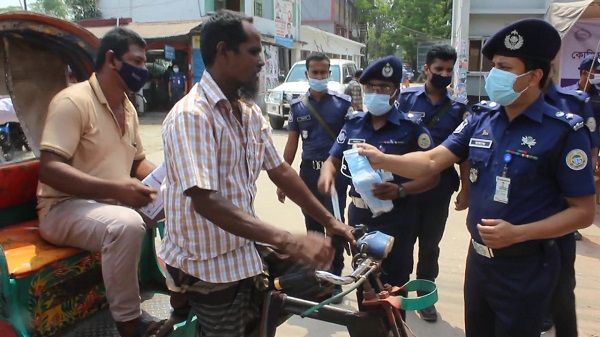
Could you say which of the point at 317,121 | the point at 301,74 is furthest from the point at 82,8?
the point at 317,121

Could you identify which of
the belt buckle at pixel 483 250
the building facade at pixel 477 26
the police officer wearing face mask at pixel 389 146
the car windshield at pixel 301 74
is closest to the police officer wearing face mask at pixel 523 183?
the belt buckle at pixel 483 250

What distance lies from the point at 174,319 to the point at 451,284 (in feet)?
9.36

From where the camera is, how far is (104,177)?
2748mm

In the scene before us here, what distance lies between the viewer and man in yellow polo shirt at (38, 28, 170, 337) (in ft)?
8.14

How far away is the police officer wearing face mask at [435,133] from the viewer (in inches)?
148

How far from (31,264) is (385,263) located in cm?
190

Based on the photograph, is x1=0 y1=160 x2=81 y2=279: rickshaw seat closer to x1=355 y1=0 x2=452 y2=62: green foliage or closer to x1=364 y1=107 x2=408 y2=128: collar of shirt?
x1=364 y1=107 x2=408 y2=128: collar of shirt

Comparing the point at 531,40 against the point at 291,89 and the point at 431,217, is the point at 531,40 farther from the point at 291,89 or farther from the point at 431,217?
the point at 291,89

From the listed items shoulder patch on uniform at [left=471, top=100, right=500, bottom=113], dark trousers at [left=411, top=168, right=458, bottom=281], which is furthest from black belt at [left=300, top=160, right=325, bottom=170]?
shoulder patch on uniform at [left=471, top=100, right=500, bottom=113]

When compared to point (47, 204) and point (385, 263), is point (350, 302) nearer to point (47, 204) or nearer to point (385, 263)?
point (385, 263)

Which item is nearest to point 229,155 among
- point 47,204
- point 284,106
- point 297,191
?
point 297,191

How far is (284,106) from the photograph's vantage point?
1293 cm

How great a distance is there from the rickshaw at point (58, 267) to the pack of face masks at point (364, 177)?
2.07ft

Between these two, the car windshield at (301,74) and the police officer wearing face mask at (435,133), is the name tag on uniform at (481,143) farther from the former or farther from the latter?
the car windshield at (301,74)
